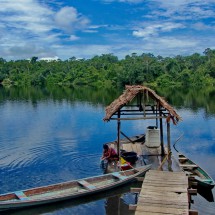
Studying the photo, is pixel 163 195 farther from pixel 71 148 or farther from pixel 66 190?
pixel 71 148

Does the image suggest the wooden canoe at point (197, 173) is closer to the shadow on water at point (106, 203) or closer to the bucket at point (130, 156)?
the bucket at point (130, 156)

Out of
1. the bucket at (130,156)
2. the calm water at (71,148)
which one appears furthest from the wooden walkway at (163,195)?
the bucket at (130,156)

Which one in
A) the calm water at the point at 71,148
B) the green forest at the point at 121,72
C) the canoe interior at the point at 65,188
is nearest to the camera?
the canoe interior at the point at 65,188

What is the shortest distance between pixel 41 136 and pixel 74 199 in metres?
16.3

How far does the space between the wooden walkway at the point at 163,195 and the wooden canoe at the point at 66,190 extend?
2297mm

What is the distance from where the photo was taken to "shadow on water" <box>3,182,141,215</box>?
15961 mm

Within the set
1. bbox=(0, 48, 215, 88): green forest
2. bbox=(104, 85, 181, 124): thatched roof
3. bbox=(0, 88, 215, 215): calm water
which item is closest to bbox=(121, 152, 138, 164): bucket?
bbox=(0, 88, 215, 215): calm water

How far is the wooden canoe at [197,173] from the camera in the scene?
18203mm

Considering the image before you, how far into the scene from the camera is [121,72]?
101438 mm

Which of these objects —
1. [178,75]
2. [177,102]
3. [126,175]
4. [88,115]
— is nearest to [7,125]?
[88,115]

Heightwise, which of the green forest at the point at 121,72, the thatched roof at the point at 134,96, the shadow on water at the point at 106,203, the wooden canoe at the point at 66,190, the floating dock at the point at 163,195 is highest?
the green forest at the point at 121,72

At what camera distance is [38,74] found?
124 m

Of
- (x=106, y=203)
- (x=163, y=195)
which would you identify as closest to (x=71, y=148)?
(x=106, y=203)

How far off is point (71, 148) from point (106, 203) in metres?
10.9
